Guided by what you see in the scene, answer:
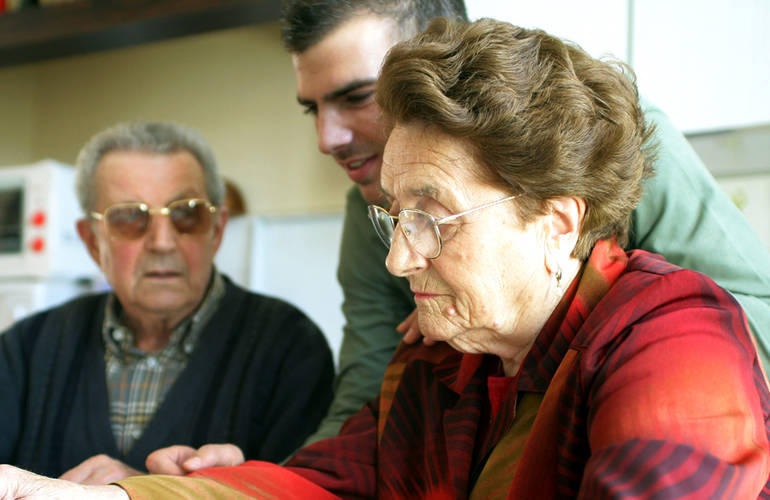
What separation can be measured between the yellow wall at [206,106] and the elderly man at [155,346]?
1699mm

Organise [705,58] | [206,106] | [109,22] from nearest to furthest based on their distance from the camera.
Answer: [705,58] → [109,22] → [206,106]

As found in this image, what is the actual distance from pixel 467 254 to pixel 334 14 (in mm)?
627

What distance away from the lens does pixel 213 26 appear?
290 cm

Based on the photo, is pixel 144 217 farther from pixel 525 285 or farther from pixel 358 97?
pixel 525 285

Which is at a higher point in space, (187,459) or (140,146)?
(140,146)

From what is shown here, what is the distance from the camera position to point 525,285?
3.03 feet

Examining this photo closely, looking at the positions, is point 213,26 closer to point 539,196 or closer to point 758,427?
point 539,196

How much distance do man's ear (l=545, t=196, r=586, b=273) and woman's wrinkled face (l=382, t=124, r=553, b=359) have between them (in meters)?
0.01

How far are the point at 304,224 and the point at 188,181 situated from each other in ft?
5.83

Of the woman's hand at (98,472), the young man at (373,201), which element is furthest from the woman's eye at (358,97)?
the woman's hand at (98,472)

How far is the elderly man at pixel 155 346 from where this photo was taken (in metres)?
1.57

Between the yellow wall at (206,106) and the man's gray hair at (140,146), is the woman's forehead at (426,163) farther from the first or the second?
the yellow wall at (206,106)

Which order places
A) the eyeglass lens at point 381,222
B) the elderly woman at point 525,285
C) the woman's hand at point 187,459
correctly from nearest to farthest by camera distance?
1. the elderly woman at point 525,285
2. the eyeglass lens at point 381,222
3. the woman's hand at point 187,459

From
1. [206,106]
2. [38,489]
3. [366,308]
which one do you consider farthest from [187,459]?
[206,106]
